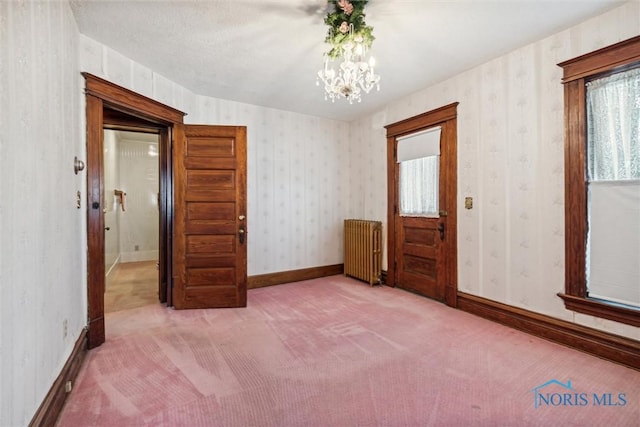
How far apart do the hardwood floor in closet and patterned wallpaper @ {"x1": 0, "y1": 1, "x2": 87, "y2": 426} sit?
1571 mm

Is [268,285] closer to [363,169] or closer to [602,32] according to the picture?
[363,169]

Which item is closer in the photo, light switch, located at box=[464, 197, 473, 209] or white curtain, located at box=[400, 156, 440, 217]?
light switch, located at box=[464, 197, 473, 209]

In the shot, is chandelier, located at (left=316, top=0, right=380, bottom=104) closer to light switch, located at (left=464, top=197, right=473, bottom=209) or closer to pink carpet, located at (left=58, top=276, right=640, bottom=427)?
light switch, located at (left=464, top=197, right=473, bottom=209)

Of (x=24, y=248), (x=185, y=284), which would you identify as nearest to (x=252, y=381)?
(x=24, y=248)

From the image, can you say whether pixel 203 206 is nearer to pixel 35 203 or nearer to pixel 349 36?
pixel 35 203

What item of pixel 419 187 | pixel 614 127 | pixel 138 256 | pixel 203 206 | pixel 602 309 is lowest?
pixel 138 256

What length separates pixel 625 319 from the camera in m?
2.24

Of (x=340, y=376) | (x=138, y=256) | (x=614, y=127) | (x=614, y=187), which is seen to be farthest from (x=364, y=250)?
(x=138, y=256)

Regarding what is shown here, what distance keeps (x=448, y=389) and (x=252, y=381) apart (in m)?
1.31

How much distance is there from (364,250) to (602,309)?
274cm

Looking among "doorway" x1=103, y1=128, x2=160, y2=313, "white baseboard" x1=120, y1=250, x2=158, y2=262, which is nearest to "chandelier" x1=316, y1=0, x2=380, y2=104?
"doorway" x1=103, y1=128, x2=160, y2=313

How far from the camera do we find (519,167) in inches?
113

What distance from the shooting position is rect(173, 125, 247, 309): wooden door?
350 cm

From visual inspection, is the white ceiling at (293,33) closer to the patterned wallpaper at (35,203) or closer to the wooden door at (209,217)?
the patterned wallpaper at (35,203)
